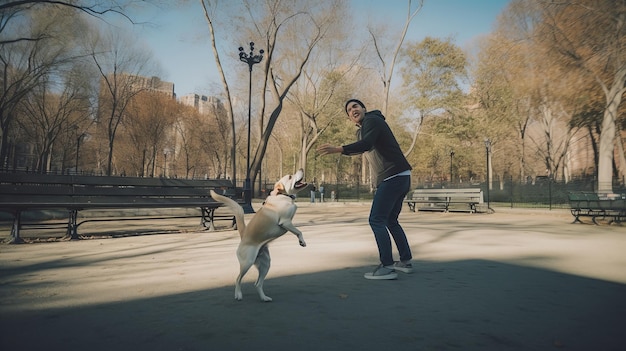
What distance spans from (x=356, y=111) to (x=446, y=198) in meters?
14.5

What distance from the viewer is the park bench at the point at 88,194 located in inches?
273

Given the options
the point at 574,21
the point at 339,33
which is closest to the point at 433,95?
the point at 339,33

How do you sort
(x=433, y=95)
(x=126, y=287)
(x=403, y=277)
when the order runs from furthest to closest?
(x=433, y=95)
(x=403, y=277)
(x=126, y=287)

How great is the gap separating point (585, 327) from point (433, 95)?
35615mm

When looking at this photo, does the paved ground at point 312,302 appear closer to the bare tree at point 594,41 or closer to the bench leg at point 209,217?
the bench leg at point 209,217

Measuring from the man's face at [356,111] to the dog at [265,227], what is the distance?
66.6 inches

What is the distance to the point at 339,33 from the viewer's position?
87.0ft

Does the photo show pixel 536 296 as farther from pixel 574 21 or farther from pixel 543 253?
pixel 574 21

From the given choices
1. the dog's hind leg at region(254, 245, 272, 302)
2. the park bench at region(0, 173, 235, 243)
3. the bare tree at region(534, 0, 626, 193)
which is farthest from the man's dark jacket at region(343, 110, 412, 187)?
the bare tree at region(534, 0, 626, 193)

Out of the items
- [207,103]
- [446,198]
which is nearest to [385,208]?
[446,198]

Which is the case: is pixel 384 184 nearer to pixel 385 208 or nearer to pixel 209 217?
pixel 385 208

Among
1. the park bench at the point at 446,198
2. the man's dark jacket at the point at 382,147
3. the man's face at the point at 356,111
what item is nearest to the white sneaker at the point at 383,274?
the man's dark jacket at the point at 382,147

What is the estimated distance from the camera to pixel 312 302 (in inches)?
132

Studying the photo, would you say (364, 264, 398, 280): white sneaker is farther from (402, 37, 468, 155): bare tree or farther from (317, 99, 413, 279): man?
(402, 37, 468, 155): bare tree
